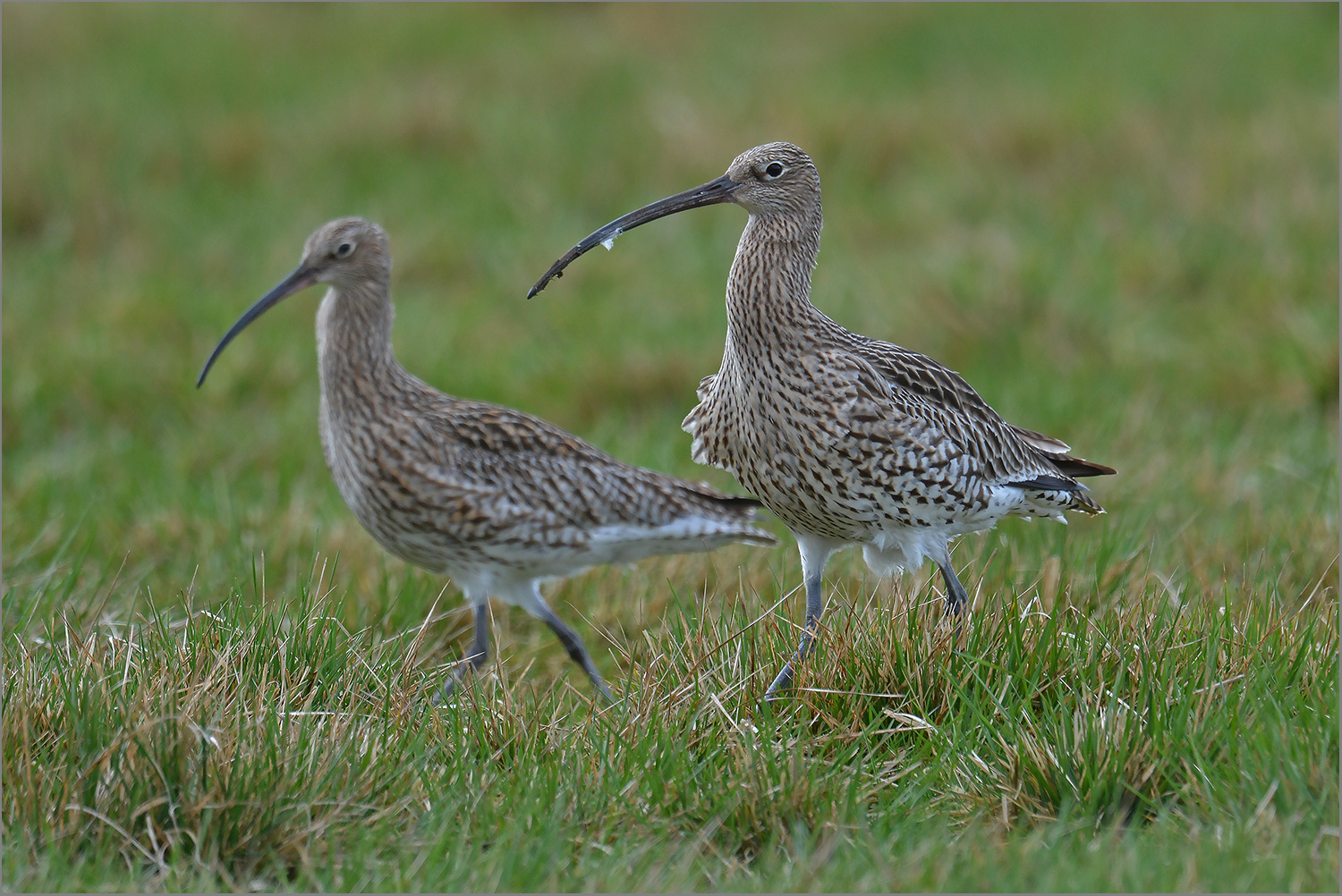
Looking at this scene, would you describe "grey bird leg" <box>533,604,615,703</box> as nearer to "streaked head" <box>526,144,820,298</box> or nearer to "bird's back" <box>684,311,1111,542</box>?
"bird's back" <box>684,311,1111,542</box>

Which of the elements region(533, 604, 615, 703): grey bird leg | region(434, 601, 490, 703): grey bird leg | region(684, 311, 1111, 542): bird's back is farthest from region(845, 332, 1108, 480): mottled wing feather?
region(434, 601, 490, 703): grey bird leg

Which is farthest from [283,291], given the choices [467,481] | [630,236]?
[630,236]

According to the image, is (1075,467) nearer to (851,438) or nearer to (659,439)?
(851,438)

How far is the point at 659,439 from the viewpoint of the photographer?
7414 mm

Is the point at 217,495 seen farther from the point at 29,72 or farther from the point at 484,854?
the point at 29,72

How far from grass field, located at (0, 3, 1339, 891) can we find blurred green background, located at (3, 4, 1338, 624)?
4cm

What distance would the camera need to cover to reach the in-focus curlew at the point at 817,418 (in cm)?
436

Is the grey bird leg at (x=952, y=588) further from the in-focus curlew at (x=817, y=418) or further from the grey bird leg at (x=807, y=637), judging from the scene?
the grey bird leg at (x=807, y=637)

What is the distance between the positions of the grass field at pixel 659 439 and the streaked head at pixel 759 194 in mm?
1138

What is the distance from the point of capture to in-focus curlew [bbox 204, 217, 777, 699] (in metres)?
5.14

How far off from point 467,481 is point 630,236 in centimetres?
536

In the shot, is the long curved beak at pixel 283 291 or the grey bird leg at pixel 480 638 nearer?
the grey bird leg at pixel 480 638

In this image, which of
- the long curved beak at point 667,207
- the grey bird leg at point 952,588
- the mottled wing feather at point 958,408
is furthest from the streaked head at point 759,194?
the grey bird leg at point 952,588

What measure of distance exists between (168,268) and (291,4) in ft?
19.2
